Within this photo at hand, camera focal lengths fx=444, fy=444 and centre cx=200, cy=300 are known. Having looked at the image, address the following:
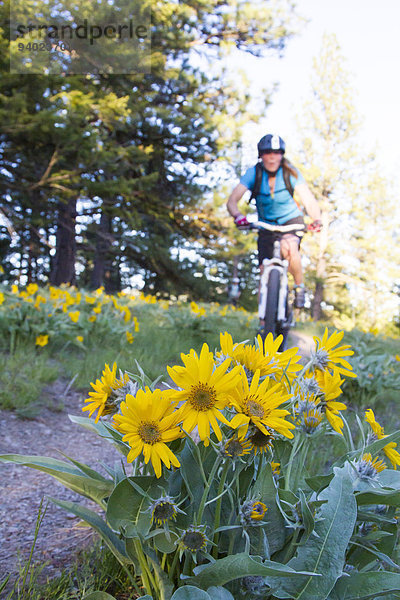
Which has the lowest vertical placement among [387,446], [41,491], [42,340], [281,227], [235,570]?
[41,491]

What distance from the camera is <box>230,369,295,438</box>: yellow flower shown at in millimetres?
690

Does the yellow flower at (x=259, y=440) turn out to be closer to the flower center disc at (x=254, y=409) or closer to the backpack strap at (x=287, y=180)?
the flower center disc at (x=254, y=409)

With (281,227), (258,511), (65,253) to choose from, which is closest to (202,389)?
(258,511)

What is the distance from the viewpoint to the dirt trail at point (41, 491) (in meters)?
1.22

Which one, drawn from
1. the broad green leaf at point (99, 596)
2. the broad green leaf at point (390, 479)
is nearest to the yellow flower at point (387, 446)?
the broad green leaf at point (390, 479)

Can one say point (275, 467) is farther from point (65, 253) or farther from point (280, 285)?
point (65, 253)

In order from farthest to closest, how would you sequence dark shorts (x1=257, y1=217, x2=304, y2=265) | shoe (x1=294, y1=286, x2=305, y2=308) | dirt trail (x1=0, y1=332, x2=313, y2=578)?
shoe (x1=294, y1=286, x2=305, y2=308)
dark shorts (x1=257, y1=217, x2=304, y2=265)
dirt trail (x1=0, y1=332, x2=313, y2=578)

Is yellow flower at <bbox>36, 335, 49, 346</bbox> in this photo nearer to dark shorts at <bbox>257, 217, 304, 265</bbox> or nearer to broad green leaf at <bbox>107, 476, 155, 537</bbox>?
dark shorts at <bbox>257, 217, 304, 265</bbox>

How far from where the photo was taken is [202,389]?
27.6 inches

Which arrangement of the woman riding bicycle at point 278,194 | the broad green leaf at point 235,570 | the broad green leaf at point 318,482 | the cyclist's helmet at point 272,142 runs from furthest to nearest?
the woman riding bicycle at point 278,194
the cyclist's helmet at point 272,142
the broad green leaf at point 318,482
the broad green leaf at point 235,570

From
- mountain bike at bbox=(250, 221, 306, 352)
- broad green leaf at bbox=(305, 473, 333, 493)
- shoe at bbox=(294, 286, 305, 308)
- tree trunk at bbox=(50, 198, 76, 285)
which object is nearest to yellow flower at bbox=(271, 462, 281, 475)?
broad green leaf at bbox=(305, 473, 333, 493)

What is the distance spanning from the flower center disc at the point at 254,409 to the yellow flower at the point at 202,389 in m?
0.04

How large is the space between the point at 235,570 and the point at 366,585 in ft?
0.75

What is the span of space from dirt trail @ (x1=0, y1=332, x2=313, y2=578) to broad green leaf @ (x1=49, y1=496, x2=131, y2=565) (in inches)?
5.6
